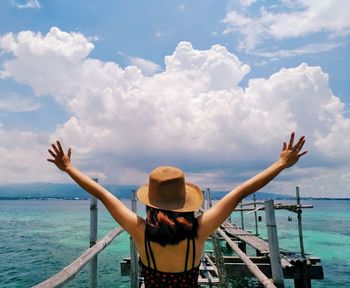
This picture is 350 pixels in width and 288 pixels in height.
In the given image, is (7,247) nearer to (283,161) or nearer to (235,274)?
(235,274)

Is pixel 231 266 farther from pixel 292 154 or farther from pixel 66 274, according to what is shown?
pixel 292 154

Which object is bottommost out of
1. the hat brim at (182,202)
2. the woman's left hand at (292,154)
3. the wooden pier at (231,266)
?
the wooden pier at (231,266)

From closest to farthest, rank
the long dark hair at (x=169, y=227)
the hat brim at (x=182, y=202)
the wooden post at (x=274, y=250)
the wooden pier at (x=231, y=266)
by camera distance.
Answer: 1. the long dark hair at (x=169, y=227)
2. the hat brim at (x=182, y=202)
3. the wooden pier at (x=231, y=266)
4. the wooden post at (x=274, y=250)

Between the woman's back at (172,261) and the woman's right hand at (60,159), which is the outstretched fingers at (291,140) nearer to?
the woman's back at (172,261)

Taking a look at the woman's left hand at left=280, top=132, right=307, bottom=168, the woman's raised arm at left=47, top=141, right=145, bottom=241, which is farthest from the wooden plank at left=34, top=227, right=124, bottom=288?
the woman's left hand at left=280, top=132, right=307, bottom=168

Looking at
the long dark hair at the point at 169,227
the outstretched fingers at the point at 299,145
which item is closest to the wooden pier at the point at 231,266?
the long dark hair at the point at 169,227

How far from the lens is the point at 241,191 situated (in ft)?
7.63

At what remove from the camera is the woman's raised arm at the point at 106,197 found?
7.55ft

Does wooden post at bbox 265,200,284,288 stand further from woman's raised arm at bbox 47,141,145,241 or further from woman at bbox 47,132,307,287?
woman's raised arm at bbox 47,141,145,241

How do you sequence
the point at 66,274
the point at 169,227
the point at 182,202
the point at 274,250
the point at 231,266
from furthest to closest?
the point at 231,266 < the point at 274,250 < the point at 66,274 < the point at 182,202 < the point at 169,227

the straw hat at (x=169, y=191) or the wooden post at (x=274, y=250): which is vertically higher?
the straw hat at (x=169, y=191)

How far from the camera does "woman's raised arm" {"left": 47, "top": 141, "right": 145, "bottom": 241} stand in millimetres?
2301

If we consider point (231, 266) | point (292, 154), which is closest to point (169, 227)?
point (292, 154)

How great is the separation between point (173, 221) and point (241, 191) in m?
0.49
